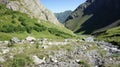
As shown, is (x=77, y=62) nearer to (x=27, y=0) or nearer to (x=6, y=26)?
(x=6, y=26)

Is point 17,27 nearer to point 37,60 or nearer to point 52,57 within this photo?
point 52,57

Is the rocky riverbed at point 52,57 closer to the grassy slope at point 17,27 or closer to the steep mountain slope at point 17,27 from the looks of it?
the steep mountain slope at point 17,27

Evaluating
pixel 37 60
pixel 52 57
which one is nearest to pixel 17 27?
pixel 52 57

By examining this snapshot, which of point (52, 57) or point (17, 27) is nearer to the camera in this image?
point (52, 57)

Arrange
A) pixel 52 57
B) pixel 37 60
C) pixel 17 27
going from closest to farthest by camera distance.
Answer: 1. pixel 37 60
2. pixel 52 57
3. pixel 17 27

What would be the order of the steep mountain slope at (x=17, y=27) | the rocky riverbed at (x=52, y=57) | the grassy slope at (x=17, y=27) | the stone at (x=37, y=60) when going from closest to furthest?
the rocky riverbed at (x=52, y=57) < the stone at (x=37, y=60) < the steep mountain slope at (x=17, y=27) < the grassy slope at (x=17, y=27)

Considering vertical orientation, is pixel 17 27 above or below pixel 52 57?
above

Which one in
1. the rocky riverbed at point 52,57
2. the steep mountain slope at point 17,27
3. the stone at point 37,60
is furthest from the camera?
the steep mountain slope at point 17,27

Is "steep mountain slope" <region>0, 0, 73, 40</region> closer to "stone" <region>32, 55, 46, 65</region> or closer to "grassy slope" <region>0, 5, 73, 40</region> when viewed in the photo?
"grassy slope" <region>0, 5, 73, 40</region>

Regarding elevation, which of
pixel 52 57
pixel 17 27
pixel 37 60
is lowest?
pixel 37 60

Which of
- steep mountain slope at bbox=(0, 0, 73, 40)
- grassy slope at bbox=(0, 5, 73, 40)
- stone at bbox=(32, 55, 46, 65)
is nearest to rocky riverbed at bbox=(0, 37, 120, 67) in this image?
stone at bbox=(32, 55, 46, 65)

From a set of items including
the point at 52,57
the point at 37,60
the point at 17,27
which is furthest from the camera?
the point at 17,27

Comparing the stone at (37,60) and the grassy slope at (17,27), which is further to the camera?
the grassy slope at (17,27)

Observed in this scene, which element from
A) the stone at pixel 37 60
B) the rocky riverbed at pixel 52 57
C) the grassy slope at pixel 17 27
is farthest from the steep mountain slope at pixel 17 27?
the stone at pixel 37 60
